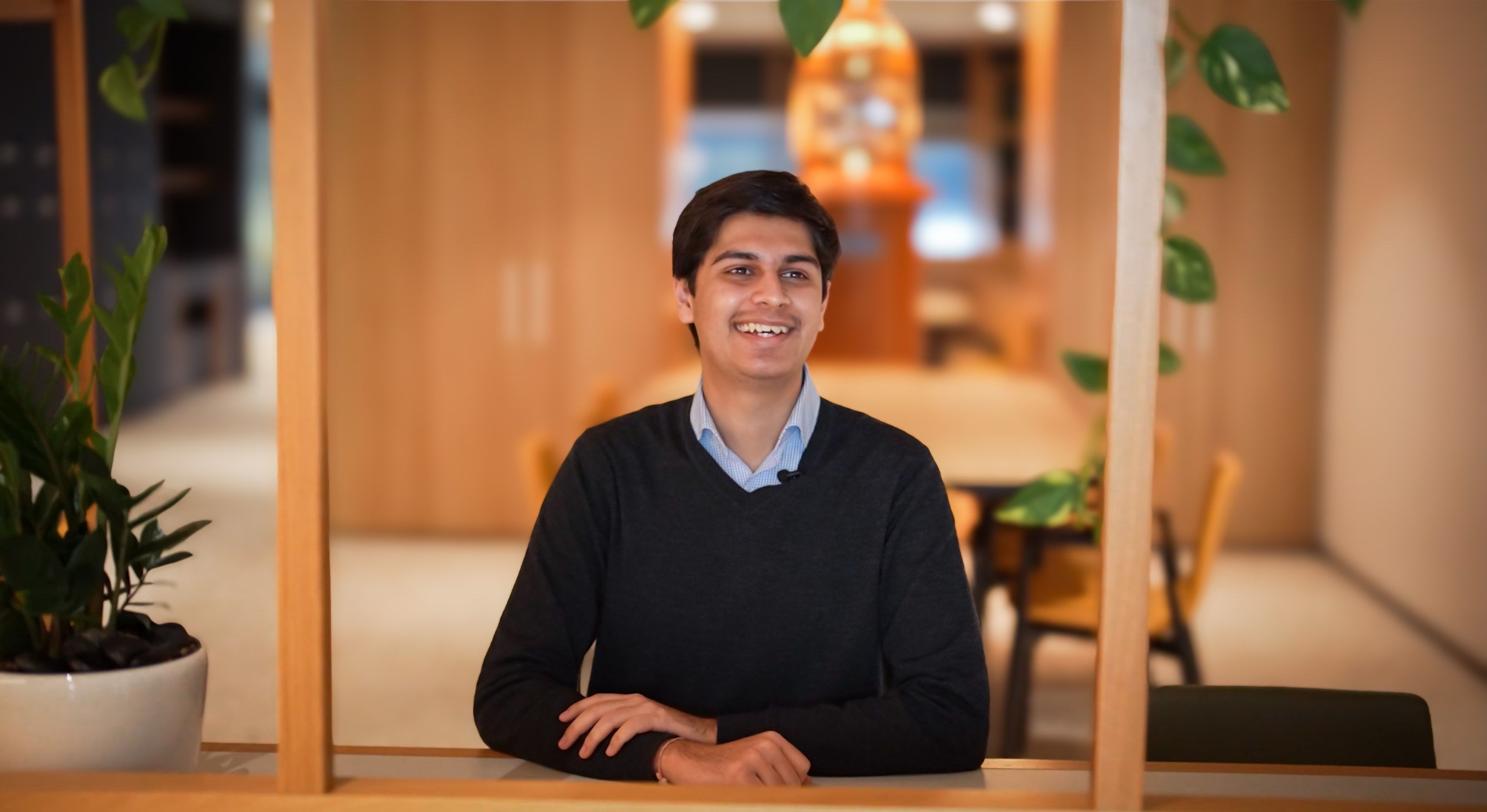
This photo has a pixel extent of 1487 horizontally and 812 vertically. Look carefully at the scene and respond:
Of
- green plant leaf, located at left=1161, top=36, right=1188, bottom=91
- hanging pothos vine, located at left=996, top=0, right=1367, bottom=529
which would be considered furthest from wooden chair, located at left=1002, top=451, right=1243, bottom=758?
green plant leaf, located at left=1161, top=36, right=1188, bottom=91

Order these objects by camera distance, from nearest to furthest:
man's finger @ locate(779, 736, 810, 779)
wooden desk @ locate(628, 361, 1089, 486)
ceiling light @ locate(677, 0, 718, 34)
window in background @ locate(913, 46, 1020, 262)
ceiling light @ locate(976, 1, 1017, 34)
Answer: man's finger @ locate(779, 736, 810, 779), wooden desk @ locate(628, 361, 1089, 486), ceiling light @ locate(677, 0, 718, 34), ceiling light @ locate(976, 1, 1017, 34), window in background @ locate(913, 46, 1020, 262)

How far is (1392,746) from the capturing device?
1.70 m

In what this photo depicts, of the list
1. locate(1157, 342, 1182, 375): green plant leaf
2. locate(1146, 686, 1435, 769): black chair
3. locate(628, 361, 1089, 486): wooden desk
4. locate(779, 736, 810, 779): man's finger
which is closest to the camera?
locate(779, 736, 810, 779): man's finger

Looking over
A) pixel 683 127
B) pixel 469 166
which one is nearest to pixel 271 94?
pixel 469 166

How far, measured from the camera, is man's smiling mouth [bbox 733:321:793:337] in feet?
5.28

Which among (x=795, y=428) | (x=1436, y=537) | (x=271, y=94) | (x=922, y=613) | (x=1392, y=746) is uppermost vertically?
(x=271, y=94)

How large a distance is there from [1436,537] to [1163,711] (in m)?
3.38

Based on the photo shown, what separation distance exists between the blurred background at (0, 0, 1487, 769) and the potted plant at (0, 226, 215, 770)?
1978 mm

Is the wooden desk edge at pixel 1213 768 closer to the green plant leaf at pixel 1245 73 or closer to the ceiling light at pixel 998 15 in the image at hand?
the green plant leaf at pixel 1245 73

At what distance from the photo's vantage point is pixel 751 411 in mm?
1658

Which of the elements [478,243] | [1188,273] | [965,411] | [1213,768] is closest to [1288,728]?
[1213,768]

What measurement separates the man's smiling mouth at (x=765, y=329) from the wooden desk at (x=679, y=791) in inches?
20.9

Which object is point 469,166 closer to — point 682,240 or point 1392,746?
point 682,240

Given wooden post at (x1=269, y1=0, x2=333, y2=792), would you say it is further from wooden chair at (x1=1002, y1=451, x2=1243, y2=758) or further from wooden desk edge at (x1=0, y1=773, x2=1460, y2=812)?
wooden chair at (x1=1002, y1=451, x2=1243, y2=758)
